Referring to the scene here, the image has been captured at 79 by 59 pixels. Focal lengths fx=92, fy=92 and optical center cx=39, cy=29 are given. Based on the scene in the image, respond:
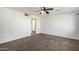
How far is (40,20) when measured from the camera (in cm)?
203

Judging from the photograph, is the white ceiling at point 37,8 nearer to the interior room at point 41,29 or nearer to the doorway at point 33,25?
the interior room at point 41,29

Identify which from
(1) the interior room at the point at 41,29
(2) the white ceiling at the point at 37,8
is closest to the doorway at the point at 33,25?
(1) the interior room at the point at 41,29

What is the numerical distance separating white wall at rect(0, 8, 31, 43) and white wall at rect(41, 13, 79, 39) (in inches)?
15.8

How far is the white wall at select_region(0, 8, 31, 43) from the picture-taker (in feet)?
6.27

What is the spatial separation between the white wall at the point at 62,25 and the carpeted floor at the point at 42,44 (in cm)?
11

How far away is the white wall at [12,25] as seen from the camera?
1.91 m

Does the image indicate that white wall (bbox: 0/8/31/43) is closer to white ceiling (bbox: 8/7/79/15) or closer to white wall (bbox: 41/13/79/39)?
white ceiling (bbox: 8/7/79/15)

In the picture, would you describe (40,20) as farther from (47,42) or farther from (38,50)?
(38,50)

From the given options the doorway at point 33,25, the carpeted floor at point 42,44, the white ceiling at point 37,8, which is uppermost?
the white ceiling at point 37,8

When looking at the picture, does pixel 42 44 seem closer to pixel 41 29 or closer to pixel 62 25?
pixel 41 29

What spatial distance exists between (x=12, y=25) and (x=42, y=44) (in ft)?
2.51

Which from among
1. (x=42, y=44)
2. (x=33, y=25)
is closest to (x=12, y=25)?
(x=33, y=25)

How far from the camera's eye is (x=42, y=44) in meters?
1.98
